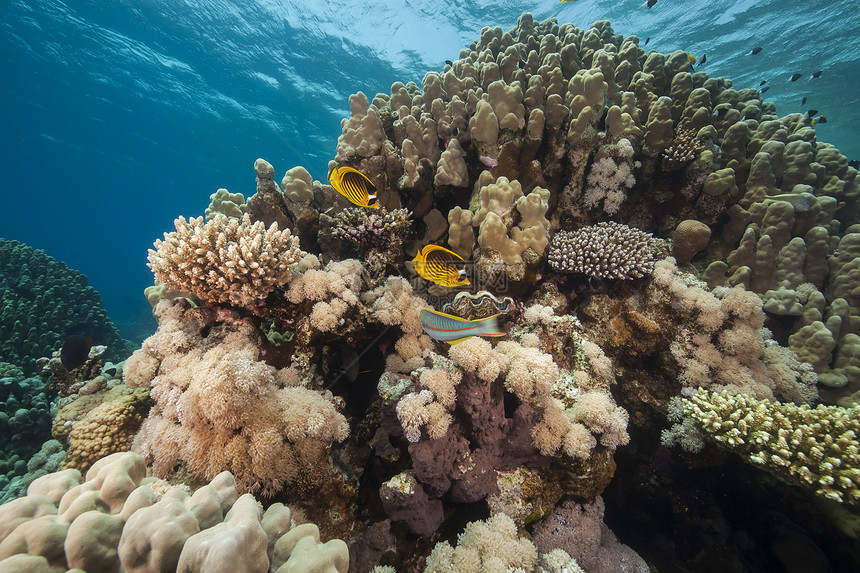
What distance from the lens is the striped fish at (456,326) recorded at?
2264 mm

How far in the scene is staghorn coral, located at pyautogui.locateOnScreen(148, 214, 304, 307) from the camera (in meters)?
2.96

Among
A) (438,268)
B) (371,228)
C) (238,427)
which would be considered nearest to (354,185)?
(371,228)

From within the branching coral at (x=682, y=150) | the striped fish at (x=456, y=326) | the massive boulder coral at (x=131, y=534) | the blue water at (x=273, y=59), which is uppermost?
the blue water at (x=273, y=59)

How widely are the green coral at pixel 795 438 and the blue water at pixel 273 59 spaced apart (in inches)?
992

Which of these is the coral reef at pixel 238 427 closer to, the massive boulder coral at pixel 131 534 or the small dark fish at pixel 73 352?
the massive boulder coral at pixel 131 534

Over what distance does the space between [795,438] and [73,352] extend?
7683 mm

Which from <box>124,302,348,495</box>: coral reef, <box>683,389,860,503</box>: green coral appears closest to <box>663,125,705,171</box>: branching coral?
<box>683,389,860,503</box>: green coral

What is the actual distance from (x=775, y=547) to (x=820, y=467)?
3.17ft

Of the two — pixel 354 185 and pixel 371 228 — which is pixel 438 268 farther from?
pixel 371 228

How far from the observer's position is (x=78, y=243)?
90.4 metres

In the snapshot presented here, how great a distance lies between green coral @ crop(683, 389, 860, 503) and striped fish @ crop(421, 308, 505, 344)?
95.6 inches

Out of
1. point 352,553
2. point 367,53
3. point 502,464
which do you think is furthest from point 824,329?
point 367,53

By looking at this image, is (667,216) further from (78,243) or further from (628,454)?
(78,243)

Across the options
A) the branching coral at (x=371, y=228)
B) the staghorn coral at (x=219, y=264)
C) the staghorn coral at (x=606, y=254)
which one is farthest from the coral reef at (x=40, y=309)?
the staghorn coral at (x=606, y=254)
